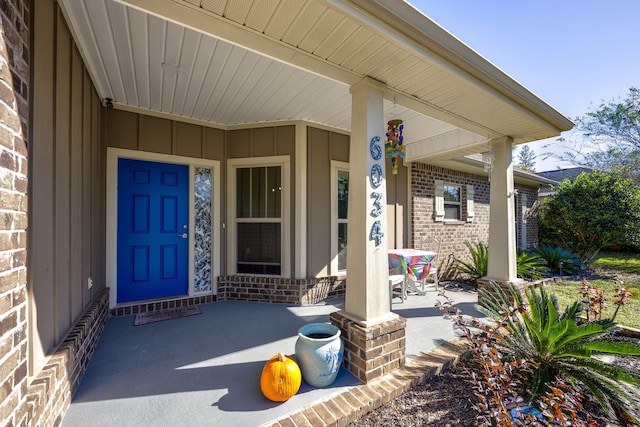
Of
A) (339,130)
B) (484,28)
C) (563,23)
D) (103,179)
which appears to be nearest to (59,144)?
(103,179)

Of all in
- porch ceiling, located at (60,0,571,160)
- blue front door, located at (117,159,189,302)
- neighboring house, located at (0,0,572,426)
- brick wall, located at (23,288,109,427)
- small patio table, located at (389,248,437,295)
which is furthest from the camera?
small patio table, located at (389,248,437,295)

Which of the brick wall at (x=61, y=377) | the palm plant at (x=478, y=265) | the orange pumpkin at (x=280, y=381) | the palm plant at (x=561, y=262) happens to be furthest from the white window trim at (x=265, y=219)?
the palm plant at (x=561, y=262)

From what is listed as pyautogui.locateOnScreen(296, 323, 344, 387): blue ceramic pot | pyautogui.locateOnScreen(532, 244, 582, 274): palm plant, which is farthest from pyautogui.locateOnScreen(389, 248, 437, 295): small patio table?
pyautogui.locateOnScreen(532, 244, 582, 274): palm plant

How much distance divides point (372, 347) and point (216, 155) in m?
3.46

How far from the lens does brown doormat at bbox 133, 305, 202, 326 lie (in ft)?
10.9

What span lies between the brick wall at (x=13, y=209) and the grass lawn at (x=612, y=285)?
5443mm

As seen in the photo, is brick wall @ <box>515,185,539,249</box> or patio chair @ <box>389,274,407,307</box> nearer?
patio chair @ <box>389,274,407,307</box>

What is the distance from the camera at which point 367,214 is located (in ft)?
7.26

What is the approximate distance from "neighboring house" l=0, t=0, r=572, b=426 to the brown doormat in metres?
0.16

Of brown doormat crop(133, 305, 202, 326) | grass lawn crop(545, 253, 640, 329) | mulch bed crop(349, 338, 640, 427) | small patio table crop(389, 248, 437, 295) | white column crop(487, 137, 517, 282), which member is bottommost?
grass lawn crop(545, 253, 640, 329)

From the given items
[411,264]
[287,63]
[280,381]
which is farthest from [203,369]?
[411,264]

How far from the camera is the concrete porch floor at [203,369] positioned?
5.78 feet

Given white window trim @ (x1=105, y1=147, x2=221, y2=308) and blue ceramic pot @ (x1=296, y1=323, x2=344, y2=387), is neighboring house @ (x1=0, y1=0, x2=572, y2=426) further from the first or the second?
blue ceramic pot @ (x1=296, y1=323, x2=344, y2=387)

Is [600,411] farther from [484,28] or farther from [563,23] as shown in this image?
[563,23]
